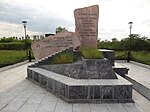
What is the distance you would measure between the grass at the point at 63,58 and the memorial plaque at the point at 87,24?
2147mm

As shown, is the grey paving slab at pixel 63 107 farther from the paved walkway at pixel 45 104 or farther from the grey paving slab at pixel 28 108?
the grey paving slab at pixel 28 108

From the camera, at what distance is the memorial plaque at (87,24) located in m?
10.3

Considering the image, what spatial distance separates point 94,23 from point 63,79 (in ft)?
15.7

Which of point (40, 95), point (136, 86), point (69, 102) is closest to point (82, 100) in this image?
point (69, 102)

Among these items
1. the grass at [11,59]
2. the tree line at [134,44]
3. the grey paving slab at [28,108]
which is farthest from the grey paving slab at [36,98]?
the tree line at [134,44]

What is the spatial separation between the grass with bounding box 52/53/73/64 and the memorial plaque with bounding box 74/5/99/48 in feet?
7.04

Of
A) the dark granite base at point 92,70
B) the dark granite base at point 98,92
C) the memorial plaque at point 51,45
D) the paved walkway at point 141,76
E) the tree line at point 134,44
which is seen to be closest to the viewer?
the dark granite base at point 98,92

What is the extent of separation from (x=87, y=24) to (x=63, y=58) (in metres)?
3.01

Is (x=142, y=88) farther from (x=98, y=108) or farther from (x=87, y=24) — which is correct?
(x=87, y=24)

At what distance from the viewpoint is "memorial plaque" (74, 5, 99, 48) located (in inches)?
406

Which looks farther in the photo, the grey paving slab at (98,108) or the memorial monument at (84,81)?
the memorial monument at (84,81)

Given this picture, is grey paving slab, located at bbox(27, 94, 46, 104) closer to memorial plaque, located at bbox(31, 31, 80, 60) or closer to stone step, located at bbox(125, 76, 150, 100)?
stone step, located at bbox(125, 76, 150, 100)

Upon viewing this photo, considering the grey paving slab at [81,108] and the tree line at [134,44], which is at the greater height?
the tree line at [134,44]

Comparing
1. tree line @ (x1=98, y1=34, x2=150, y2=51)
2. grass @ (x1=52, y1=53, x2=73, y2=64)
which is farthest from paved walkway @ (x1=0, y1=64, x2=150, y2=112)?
tree line @ (x1=98, y1=34, x2=150, y2=51)
